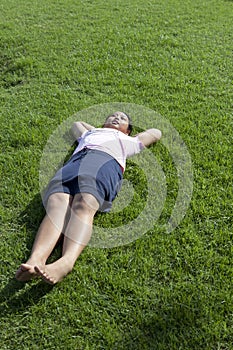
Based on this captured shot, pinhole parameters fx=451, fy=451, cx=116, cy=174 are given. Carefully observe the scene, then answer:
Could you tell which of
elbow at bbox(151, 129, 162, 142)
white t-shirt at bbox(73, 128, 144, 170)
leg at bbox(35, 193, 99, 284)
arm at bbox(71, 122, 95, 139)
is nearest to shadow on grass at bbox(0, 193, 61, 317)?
leg at bbox(35, 193, 99, 284)

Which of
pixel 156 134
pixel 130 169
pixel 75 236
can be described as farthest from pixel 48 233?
pixel 156 134

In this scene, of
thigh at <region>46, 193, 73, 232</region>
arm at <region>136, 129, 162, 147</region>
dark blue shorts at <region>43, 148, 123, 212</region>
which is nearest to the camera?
thigh at <region>46, 193, 73, 232</region>

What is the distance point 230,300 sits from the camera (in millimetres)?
2760

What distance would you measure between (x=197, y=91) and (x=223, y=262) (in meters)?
2.55

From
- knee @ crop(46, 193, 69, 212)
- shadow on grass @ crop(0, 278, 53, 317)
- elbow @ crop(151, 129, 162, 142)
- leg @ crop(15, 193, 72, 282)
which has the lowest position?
shadow on grass @ crop(0, 278, 53, 317)

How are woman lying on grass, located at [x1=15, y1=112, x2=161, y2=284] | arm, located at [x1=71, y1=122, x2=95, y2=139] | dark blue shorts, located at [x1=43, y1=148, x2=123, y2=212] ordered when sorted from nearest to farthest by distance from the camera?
woman lying on grass, located at [x1=15, y1=112, x2=161, y2=284]
dark blue shorts, located at [x1=43, y1=148, x2=123, y2=212]
arm, located at [x1=71, y1=122, x2=95, y2=139]

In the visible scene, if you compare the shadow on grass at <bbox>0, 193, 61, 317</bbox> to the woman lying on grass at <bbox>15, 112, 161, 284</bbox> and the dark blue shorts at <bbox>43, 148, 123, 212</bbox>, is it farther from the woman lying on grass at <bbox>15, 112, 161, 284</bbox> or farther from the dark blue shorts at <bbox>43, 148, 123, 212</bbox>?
the dark blue shorts at <bbox>43, 148, 123, 212</bbox>

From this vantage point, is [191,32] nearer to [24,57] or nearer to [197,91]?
[197,91]

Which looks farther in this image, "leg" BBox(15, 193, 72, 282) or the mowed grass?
"leg" BBox(15, 193, 72, 282)

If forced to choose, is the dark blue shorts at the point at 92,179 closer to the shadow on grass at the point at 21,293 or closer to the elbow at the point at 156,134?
the shadow on grass at the point at 21,293

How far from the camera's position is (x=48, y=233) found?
10.1 ft

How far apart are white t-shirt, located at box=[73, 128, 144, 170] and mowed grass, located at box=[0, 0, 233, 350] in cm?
24

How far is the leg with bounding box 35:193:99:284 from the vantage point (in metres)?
2.82

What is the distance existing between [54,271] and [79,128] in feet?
5.96
